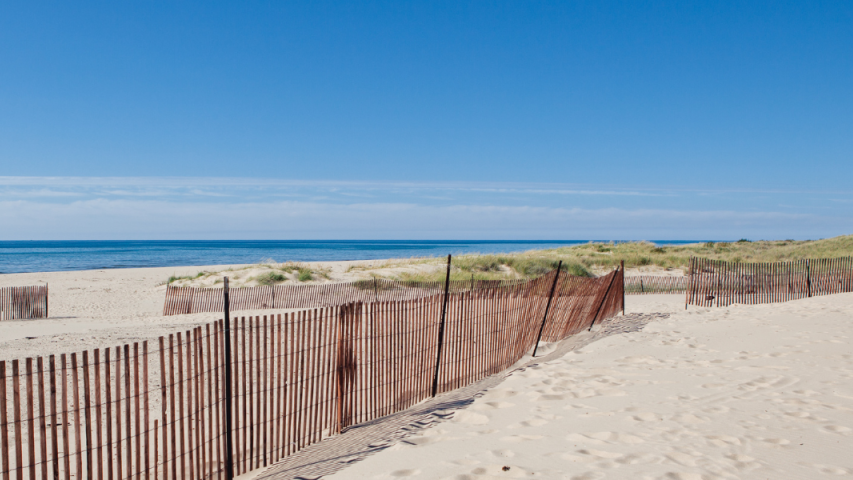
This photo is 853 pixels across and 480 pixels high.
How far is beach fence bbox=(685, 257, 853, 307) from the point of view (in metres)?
15.6

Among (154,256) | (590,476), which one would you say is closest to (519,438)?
(590,476)

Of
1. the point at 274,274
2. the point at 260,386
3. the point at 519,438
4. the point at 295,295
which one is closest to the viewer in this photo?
the point at 519,438

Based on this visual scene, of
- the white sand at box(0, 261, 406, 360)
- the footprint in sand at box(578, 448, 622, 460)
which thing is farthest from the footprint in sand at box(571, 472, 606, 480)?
the white sand at box(0, 261, 406, 360)

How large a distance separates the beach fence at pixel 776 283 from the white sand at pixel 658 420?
7103 millimetres

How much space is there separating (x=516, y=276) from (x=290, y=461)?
76.2 ft

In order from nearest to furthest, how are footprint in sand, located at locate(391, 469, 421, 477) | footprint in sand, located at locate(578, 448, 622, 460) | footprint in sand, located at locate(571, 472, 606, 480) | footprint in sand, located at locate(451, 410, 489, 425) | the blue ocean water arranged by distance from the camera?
1. footprint in sand, located at locate(571, 472, 606, 480)
2. footprint in sand, located at locate(391, 469, 421, 477)
3. footprint in sand, located at locate(578, 448, 622, 460)
4. footprint in sand, located at locate(451, 410, 489, 425)
5. the blue ocean water

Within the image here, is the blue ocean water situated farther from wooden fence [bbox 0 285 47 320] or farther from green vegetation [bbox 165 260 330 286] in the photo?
wooden fence [bbox 0 285 47 320]

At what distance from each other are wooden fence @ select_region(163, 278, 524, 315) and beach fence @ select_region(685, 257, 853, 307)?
5.86m

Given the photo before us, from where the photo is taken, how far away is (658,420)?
15.8ft

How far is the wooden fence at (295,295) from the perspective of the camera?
17.2 metres

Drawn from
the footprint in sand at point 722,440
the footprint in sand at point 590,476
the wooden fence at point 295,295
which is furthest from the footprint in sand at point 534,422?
the wooden fence at point 295,295

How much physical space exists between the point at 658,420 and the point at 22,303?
17.7 metres

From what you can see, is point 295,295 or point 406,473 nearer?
point 406,473

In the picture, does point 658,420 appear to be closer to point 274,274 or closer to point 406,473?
point 406,473
